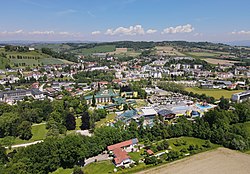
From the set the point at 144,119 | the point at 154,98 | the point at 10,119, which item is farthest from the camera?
the point at 154,98

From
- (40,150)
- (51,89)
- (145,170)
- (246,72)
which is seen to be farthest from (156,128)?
(246,72)

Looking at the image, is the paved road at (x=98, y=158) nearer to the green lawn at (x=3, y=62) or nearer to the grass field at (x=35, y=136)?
the grass field at (x=35, y=136)

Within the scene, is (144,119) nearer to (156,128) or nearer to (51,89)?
(156,128)

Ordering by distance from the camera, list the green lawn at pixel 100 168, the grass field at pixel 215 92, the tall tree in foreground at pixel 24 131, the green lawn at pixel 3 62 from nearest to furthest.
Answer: the green lawn at pixel 100 168 < the tall tree in foreground at pixel 24 131 < the grass field at pixel 215 92 < the green lawn at pixel 3 62

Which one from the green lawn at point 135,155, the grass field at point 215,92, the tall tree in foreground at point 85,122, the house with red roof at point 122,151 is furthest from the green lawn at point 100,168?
the grass field at point 215,92

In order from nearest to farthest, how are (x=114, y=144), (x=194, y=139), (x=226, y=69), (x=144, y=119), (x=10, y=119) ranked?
(x=114, y=144), (x=194, y=139), (x=10, y=119), (x=144, y=119), (x=226, y=69)

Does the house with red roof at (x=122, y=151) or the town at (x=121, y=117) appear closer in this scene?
the house with red roof at (x=122, y=151)

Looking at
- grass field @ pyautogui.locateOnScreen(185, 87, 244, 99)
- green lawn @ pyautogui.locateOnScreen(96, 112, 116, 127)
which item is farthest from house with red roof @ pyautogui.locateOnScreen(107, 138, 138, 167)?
grass field @ pyautogui.locateOnScreen(185, 87, 244, 99)
